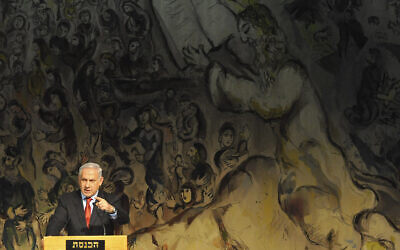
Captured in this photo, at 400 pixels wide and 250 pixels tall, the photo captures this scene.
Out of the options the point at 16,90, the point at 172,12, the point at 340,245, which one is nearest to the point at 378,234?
the point at 340,245

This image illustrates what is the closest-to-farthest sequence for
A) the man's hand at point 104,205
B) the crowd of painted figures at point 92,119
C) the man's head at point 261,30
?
the man's hand at point 104,205 < the man's head at point 261,30 < the crowd of painted figures at point 92,119

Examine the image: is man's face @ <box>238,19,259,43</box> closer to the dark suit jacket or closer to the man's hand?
the dark suit jacket

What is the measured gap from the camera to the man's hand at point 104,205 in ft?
15.8

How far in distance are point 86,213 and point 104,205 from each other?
0.37m

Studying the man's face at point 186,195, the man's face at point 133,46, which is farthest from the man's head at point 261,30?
the man's face at point 186,195

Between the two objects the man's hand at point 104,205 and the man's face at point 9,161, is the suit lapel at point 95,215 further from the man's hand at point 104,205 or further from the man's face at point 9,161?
the man's face at point 9,161

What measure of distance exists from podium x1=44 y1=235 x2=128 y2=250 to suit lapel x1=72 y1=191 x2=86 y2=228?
2.09 ft

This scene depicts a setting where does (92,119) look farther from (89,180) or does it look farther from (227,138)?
(89,180)

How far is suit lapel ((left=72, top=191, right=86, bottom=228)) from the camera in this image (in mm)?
5062

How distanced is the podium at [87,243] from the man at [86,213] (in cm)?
57

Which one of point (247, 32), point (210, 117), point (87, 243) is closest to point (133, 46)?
point (210, 117)

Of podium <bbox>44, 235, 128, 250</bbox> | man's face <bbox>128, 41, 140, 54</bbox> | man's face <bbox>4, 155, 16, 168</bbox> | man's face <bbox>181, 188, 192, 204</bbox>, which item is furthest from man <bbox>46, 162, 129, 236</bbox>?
man's face <bbox>4, 155, 16, 168</bbox>

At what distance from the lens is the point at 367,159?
7238mm

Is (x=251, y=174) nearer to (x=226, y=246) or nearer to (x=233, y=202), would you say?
(x=233, y=202)
